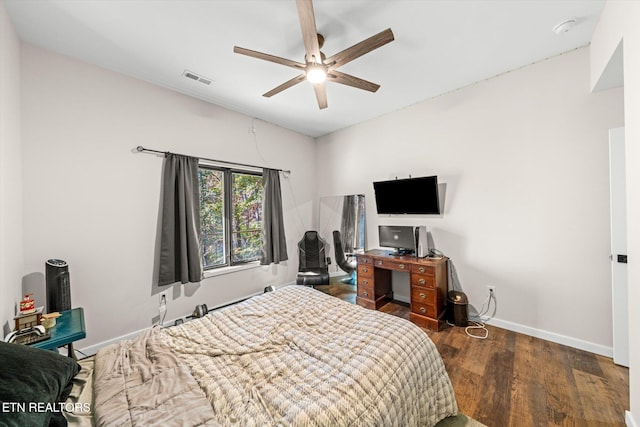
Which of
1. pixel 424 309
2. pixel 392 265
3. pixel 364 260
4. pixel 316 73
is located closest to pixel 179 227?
pixel 316 73

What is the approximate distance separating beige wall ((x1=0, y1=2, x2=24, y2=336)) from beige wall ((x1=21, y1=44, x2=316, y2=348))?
13 centimetres

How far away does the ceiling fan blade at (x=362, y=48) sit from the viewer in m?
1.58

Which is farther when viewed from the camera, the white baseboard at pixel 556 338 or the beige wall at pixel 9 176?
the white baseboard at pixel 556 338

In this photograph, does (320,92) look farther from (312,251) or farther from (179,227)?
(312,251)

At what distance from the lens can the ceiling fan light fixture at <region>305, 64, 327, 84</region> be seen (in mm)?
1891

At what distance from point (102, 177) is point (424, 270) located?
358 centimetres

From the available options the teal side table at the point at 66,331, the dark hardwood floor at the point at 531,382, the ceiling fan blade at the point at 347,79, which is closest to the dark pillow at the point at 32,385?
the teal side table at the point at 66,331

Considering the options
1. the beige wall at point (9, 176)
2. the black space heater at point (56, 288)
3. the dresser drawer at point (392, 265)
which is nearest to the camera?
the beige wall at point (9, 176)

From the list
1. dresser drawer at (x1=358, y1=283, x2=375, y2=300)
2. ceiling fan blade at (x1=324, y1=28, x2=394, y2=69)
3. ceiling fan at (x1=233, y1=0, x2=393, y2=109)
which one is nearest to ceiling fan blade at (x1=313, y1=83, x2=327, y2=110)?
ceiling fan at (x1=233, y1=0, x2=393, y2=109)

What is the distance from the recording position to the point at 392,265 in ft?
9.84

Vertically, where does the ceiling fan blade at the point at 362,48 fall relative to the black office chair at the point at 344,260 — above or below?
above

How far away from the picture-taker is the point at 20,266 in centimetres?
192

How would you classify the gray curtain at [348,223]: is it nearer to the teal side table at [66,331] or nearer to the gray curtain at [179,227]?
the gray curtain at [179,227]

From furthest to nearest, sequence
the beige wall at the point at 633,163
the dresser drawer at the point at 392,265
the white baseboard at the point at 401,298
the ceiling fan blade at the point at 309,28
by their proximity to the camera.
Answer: the white baseboard at the point at 401,298, the dresser drawer at the point at 392,265, the ceiling fan blade at the point at 309,28, the beige wall at the point at 633,163
